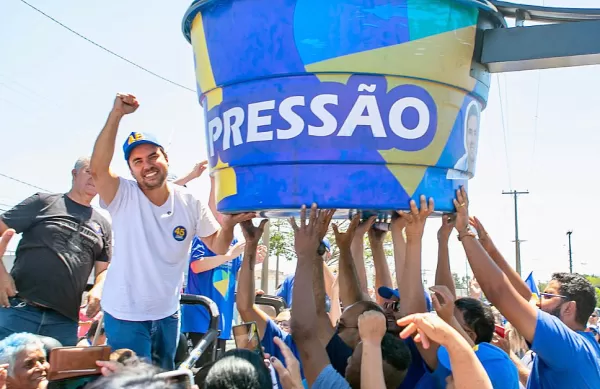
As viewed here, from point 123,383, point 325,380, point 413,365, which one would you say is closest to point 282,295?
point 413,365

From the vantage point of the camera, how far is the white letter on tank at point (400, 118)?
210cm

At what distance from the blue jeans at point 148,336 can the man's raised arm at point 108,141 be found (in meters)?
0.62

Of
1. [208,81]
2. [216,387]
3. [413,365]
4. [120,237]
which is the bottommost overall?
[413,365]

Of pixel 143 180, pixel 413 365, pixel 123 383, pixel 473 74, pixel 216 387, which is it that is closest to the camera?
pixel 123 383

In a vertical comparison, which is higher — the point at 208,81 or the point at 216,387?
the point at 208,81

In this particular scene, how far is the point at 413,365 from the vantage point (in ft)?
9.50

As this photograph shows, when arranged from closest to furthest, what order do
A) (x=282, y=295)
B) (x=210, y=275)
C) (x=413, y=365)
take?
1. (x=413, y=365)
2. (x=210, y=275)
3. (x=282, y=295)

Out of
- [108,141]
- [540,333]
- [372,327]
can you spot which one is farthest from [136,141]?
[540,333]

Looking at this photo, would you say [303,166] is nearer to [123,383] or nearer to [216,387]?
[216,387]

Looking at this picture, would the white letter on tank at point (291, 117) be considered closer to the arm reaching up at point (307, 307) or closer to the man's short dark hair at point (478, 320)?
the arm reaching up at point (307, 307)

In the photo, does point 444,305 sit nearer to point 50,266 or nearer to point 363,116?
point 363,116

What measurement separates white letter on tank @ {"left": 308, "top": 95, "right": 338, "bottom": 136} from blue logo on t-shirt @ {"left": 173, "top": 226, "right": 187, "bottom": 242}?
39.8 inches

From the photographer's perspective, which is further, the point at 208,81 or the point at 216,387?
the point at 208,81

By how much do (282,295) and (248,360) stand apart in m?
3.64
